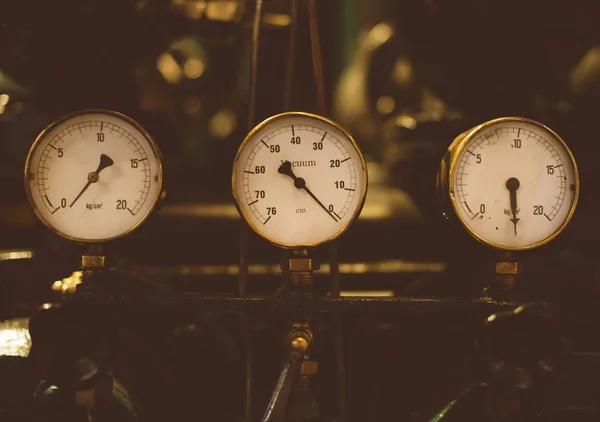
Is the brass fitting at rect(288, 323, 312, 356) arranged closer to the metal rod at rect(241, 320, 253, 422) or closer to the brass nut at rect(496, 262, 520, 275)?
the metal rod at rect(241, 320, 253, 422)

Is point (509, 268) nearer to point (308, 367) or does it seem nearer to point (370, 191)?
point (308, 367)

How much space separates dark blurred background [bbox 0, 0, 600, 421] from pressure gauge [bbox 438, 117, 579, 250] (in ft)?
0.94

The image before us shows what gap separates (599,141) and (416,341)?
0.76m

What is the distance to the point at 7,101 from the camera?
1679 mm

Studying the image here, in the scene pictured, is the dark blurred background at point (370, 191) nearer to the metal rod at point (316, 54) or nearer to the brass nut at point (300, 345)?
the metal rod at point (316, 54)

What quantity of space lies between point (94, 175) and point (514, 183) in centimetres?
87

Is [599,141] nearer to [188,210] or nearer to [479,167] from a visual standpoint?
[479,167]

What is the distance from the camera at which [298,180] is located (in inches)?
44.2

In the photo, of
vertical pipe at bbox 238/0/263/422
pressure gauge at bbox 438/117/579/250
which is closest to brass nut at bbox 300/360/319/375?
vertical pipe at bbox 238/0/263/422

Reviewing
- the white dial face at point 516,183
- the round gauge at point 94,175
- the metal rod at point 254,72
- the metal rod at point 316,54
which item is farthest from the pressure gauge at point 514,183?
the round gauge at point 94,175

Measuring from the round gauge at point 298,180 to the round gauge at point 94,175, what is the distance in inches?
8.2

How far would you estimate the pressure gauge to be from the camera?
112cm

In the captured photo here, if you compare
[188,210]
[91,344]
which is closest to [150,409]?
[91,344]

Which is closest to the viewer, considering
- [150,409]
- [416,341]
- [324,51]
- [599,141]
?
[150,409]
